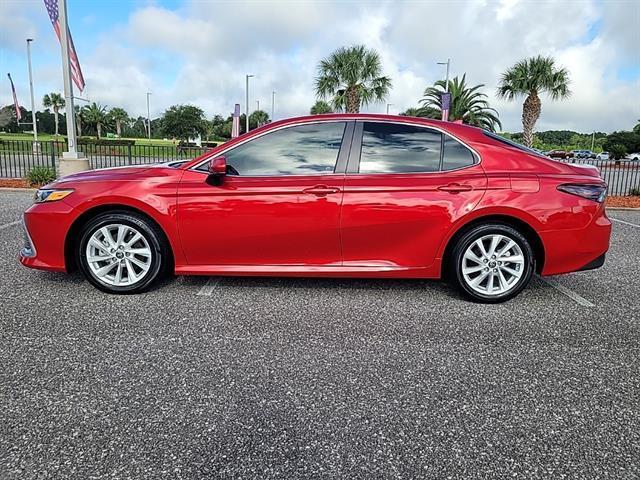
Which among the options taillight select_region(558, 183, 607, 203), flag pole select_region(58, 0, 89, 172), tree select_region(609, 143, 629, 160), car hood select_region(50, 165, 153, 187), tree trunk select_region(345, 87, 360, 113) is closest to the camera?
taillight select_region(558, 183, 607, 203)

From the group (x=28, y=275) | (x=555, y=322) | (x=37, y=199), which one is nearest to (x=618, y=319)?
(x=555, y=322)

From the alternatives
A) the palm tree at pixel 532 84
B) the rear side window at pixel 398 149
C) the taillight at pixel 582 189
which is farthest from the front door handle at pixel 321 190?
the palm tree at pixel 532 84

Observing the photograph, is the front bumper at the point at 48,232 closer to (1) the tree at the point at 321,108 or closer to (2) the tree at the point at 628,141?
(1) the tree at the point at 321,108

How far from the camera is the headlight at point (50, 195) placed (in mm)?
4124

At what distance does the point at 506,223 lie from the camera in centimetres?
409

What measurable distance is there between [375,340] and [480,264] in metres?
1.31

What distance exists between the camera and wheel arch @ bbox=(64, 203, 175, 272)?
4098 millimetres

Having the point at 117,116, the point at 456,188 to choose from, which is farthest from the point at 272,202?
the point at 117,116

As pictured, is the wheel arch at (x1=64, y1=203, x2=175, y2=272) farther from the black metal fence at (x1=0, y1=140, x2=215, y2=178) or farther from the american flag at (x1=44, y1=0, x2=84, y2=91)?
the american flag at (x1=44, y1=0, x2=84, y2=91)

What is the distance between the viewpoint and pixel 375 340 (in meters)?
3.38

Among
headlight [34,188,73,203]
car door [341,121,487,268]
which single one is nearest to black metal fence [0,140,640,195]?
headlight [34,188,73,203]

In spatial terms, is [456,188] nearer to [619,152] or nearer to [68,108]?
[68,108]

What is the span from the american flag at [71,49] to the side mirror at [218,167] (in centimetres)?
943

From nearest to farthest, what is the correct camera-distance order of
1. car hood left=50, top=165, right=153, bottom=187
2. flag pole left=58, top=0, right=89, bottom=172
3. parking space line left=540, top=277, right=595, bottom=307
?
car hood left=50, top=165, right=153, bottom=187
parking space line left=540, top=277, right=595, bottom=307
flag pole left=58, top=0, right=89, bottom=172
